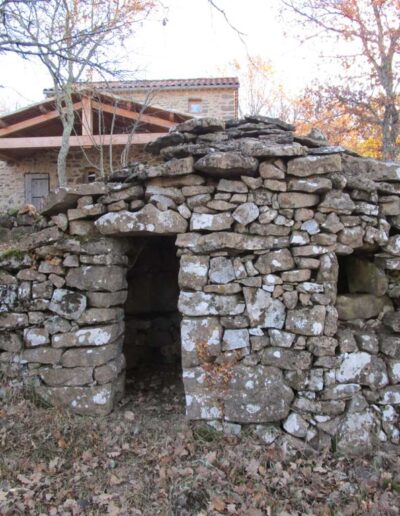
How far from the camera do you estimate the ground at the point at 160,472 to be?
2.96 m

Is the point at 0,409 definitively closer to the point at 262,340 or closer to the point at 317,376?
the point at 262,340

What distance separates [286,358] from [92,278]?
191 cm

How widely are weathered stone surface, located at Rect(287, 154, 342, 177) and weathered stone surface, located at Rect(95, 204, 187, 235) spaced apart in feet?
3.51

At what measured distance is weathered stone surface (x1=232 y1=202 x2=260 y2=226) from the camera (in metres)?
3.61

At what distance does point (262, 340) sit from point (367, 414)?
1.10 metres

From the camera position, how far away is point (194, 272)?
12.2 feet

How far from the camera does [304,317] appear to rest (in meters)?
3.58

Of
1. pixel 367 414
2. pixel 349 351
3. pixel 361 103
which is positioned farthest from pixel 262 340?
pixel 361 103

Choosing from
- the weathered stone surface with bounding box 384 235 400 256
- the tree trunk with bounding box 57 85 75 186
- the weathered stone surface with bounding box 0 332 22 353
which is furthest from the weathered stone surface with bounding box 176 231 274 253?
the tree trunk with bounding box 57 85 75 186

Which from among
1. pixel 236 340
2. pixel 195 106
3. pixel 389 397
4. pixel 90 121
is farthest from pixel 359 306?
pixel 195 106

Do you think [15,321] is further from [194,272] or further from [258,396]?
[258,396]

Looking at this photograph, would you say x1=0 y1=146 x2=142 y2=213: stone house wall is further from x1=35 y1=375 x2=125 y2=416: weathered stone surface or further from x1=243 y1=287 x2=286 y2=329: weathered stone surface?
x1=243 y1=287 x2=286 y2=329: weathered stone surface

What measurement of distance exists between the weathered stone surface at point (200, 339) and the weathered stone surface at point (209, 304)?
0.25ft

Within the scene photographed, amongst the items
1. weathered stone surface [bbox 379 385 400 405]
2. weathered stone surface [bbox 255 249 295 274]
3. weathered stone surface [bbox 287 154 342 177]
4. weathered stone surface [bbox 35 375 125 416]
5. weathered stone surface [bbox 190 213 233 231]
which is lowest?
weathered stone surface [bbox 35 375 125 416]
